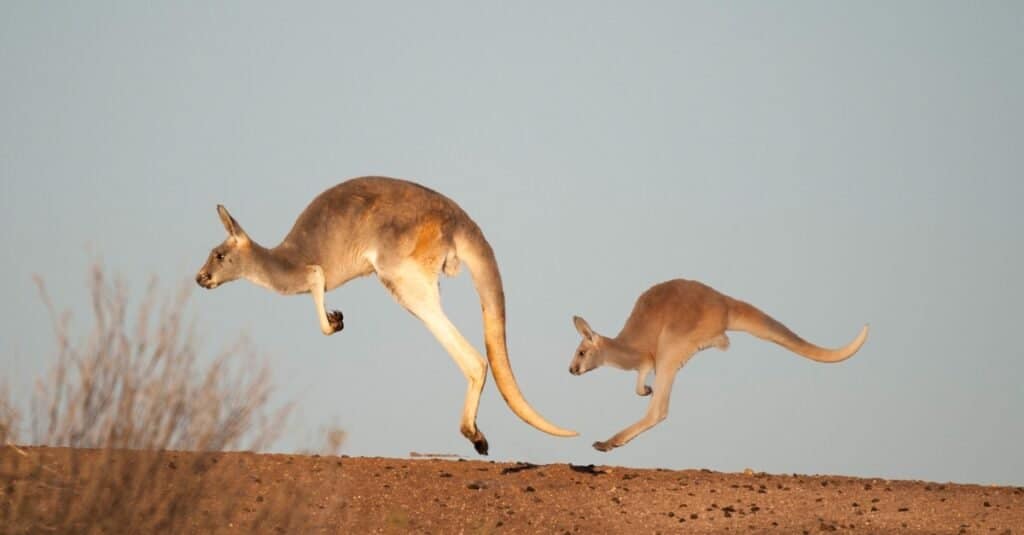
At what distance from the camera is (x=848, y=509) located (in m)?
12.5

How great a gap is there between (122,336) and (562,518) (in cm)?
471

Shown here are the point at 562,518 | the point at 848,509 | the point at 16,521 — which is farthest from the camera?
the point at 848,509

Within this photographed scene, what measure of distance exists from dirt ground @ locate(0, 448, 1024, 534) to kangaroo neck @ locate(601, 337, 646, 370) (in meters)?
2.33

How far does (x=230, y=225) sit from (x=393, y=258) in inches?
54.8

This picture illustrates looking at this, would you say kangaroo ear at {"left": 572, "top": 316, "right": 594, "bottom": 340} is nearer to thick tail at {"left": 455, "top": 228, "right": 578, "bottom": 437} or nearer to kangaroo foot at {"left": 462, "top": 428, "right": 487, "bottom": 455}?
thick tail at {"left": 455, "top": 228, "right": 578, "bottom": 437}

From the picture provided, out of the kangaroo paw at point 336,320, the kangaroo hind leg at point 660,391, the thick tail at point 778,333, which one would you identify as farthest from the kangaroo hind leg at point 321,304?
the thick tail at point 778,333

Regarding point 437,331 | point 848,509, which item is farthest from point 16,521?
point 848,509

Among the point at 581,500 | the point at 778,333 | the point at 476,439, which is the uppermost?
the point at 778,333

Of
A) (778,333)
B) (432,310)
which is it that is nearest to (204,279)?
(432,310)

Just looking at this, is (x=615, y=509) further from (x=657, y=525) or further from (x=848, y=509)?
(x=848, y=509)

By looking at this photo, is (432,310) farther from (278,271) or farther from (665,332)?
(665,332)

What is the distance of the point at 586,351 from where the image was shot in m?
A: 15.8

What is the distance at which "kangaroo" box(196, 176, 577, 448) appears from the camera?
12219mm

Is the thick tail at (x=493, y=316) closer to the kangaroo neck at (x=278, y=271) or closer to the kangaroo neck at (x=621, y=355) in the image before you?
the kangaroo neck at (x=278, y=271)
